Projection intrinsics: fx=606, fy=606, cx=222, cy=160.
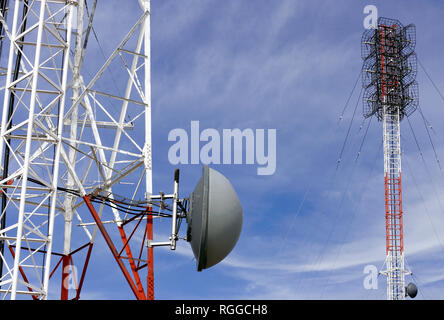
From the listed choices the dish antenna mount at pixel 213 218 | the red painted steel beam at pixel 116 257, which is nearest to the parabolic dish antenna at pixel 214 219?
the dish antenna mount at pixel 213 218

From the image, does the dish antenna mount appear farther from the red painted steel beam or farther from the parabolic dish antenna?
the red painted steel beam

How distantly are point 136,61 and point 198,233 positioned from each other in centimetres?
1636

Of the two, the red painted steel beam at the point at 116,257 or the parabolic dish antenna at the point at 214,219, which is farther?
the red painted steel beam at the point at 116,257

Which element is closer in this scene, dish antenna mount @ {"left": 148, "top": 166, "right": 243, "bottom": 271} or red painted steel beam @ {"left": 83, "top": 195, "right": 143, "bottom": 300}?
dish antenna mount @ {"left": 148, "top": 166, "right": 243, "bottom": 271}

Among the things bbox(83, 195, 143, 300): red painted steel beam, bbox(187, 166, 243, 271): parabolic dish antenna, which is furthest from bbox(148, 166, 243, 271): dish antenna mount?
bbox(83, 195, 143, 300): red painted steel beam

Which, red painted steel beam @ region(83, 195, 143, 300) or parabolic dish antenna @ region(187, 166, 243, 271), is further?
red painted steel beam @ region(83, 195, 143, 300)

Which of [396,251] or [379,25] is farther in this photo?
[379,25]

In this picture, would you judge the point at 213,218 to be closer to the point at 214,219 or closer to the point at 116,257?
the point at 214,219

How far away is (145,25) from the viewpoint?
3031 centimetres

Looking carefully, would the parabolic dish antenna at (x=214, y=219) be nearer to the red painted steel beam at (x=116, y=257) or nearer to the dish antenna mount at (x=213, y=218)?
the dish antenna mount at (x=213, y=218)

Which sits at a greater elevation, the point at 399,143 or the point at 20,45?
the point at 399,143
